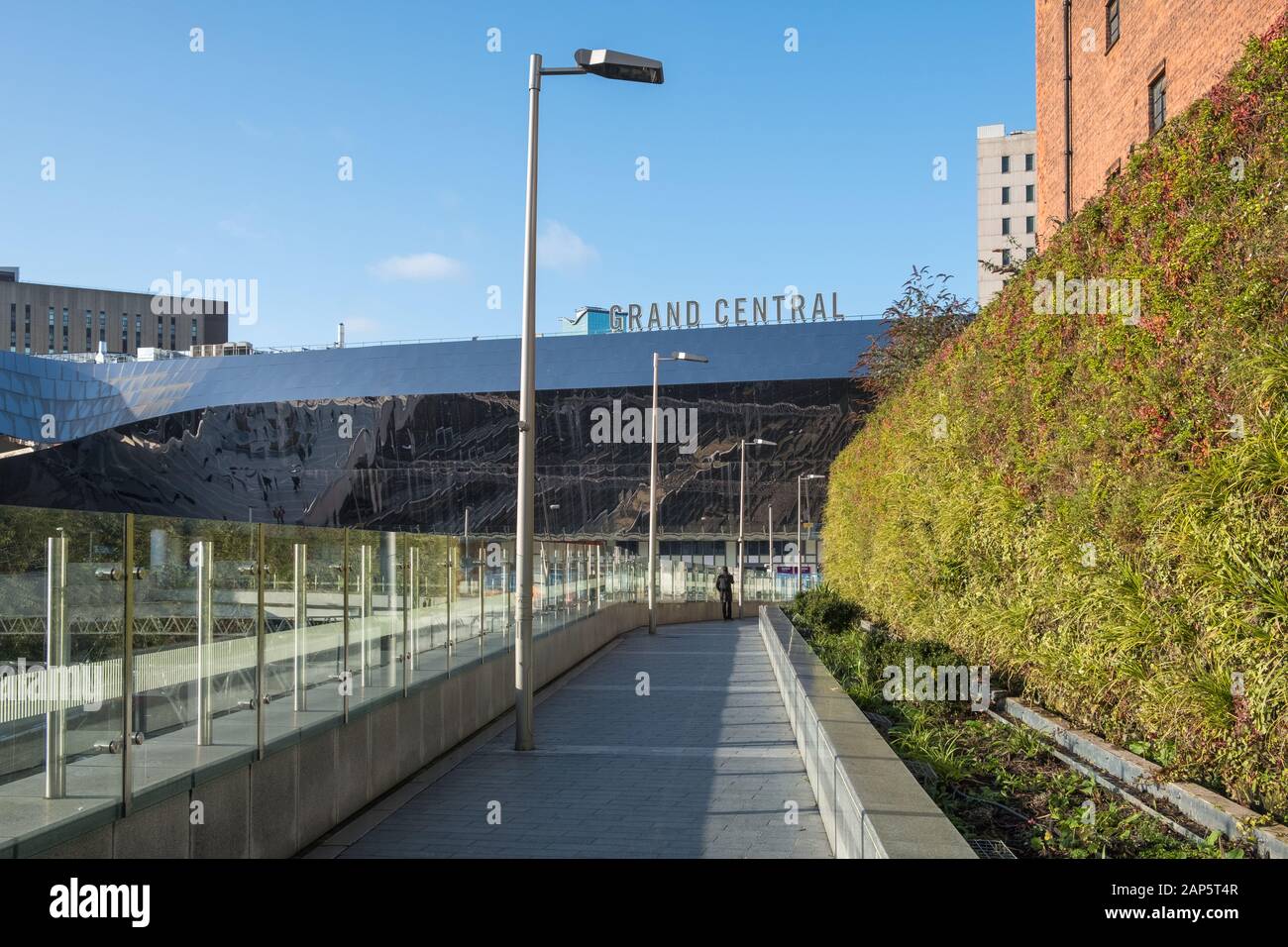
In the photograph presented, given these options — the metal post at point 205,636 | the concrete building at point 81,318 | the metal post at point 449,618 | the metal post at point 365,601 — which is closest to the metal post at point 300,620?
the metal post at point 365,601

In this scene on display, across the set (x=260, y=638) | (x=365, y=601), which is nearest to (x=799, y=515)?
(x=365, y=601)

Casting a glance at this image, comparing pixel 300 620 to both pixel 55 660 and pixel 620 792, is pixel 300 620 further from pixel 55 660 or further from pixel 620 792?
pixel 620 792

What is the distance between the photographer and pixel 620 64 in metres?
13.2

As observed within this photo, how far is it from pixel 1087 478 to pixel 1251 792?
10.6ft

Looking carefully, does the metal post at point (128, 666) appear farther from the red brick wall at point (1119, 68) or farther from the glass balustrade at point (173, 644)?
the red brick wall at point (1119, 68)

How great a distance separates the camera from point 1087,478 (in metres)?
9.56

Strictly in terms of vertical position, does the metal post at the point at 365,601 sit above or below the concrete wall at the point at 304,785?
above

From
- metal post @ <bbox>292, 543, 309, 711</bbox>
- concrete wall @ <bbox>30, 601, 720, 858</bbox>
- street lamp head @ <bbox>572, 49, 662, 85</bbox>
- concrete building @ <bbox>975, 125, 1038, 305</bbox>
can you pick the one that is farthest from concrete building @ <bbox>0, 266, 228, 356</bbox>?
metal post @ <bbox>292, 543, 309, 711</bbox>

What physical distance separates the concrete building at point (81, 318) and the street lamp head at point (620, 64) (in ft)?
572

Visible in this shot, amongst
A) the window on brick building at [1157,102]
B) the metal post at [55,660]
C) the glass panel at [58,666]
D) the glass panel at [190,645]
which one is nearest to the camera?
the glass panel at [58,666]

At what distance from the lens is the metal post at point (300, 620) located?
8.55m

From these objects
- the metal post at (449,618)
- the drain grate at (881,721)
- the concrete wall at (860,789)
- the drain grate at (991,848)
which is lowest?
the drain grate at (881,721)

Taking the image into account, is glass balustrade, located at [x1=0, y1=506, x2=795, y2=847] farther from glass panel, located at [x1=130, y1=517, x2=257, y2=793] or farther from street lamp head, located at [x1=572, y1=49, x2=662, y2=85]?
street lamp head, located at [x1=572, y1=49, x2=662, y2=85]

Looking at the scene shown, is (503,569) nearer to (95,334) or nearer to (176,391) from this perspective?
(176,391)
